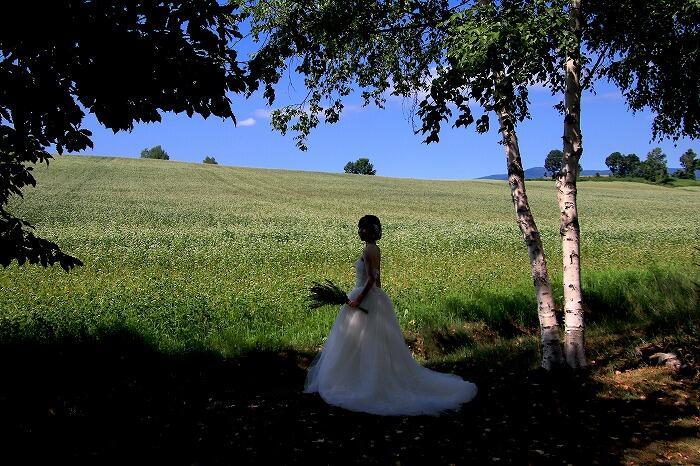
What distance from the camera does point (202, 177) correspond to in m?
73.4

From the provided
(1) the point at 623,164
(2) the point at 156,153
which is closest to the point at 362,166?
(2) the point at 156,153

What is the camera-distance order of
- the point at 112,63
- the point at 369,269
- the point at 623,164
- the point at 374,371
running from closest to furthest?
the point at 112,63 < the point at 374,371 < the point at 369,269 < the point at 623,164

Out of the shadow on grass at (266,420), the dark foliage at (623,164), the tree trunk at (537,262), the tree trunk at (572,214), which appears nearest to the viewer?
the shadow on grass at (266,420)

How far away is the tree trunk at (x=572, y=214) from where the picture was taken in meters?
8.83

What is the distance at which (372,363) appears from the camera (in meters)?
8.00

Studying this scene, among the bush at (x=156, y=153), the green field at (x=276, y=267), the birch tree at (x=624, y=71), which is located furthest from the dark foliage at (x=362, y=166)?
the birch tree at (x=624, y=71)

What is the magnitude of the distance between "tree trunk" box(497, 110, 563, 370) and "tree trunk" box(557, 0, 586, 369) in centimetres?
21

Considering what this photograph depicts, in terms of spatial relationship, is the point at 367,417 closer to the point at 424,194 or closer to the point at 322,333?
the point at 322,333

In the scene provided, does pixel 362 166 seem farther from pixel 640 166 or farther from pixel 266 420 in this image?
pixel 266 420

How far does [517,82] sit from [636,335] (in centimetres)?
676

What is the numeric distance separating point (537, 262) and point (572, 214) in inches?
37.0

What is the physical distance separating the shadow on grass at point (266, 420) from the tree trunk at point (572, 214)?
21.9 inches

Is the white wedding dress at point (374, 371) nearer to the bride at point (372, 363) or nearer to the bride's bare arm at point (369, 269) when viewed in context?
the bride at point (372, 363)

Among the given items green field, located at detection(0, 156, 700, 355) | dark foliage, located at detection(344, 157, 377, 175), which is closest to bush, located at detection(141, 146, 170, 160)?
dark foliage, located at detection(344, 157, 377, 175)
